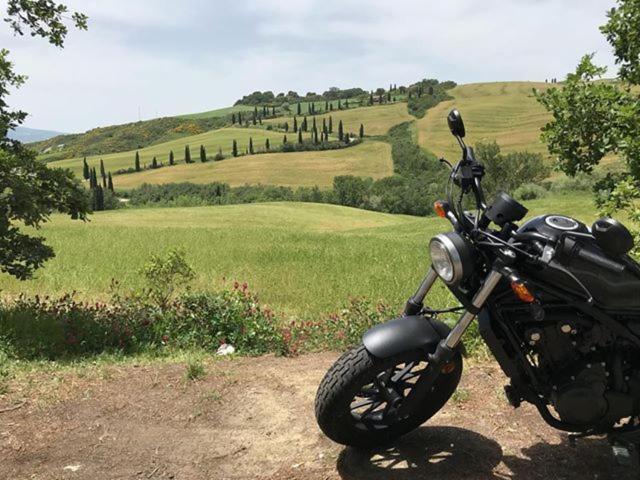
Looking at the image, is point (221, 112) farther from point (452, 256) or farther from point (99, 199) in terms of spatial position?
point (452, 256)

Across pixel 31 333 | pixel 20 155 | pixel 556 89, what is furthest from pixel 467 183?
pixel 20 155

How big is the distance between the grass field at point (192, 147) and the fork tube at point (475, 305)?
108622mm

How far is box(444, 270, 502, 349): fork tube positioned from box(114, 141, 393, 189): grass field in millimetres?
79113

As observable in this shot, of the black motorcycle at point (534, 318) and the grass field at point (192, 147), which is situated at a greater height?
the grass field at point (192, 147)

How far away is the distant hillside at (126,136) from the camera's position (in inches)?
5364

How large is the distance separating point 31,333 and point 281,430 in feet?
14.2

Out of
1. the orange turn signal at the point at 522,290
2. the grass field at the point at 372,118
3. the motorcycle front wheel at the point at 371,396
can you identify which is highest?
the grass field at the point at 372,118

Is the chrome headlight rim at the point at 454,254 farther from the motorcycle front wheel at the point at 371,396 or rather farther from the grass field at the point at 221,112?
the grass field at the point at 221,112

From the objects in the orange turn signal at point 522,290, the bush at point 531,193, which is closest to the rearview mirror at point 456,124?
the orange turn signal at point 522,290

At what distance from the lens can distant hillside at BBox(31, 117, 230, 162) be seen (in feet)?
447

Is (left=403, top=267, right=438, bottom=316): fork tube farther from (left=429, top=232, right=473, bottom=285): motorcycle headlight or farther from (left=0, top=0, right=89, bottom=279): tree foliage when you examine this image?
(left=0, top=0, right=89, bottom=279): tree foliage

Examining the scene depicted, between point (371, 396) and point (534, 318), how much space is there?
1.34 m

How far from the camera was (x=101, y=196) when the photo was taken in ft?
216

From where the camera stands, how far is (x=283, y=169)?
296 ft
